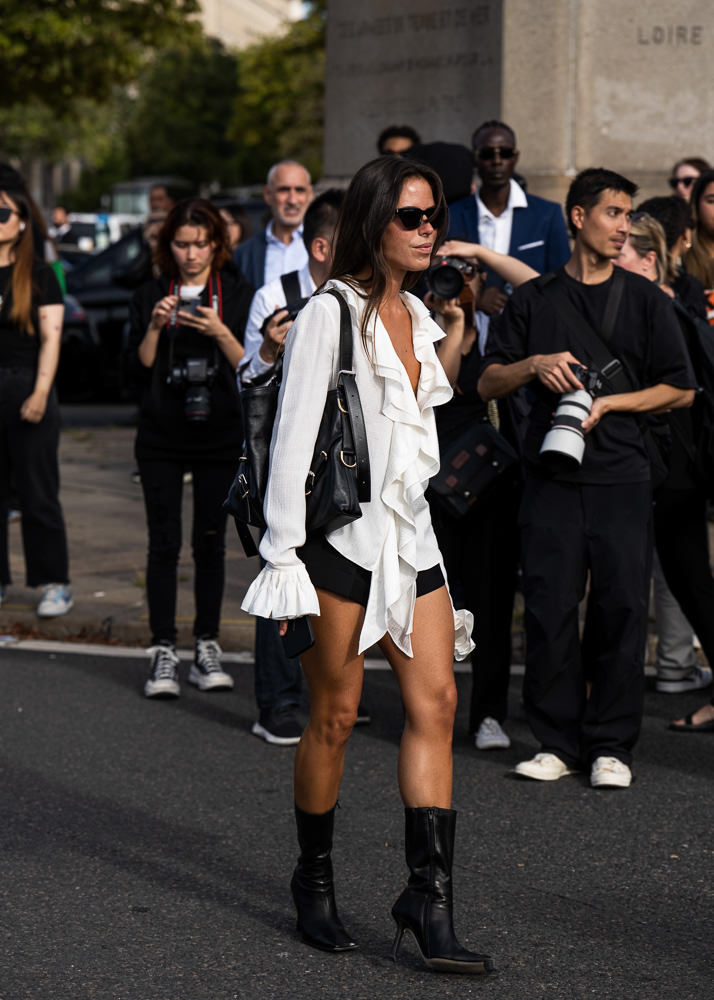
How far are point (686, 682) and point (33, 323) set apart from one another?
143 inches

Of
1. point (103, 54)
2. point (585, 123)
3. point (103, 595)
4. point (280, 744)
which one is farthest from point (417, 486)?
point (103, 54)

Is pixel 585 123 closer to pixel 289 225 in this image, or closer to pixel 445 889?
pixel 289 225

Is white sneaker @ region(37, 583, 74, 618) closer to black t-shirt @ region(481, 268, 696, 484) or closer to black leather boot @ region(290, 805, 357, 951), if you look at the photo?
black t-shirt @ region(481, 268, 696, 484)

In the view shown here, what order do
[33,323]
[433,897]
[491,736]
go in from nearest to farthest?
[433,897] → [491,736] → [33,323]

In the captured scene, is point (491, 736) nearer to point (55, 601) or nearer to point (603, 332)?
point (603, 332)

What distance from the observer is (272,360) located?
5574 mm

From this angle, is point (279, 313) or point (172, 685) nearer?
point (279, 313)

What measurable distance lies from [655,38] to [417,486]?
6984 mm

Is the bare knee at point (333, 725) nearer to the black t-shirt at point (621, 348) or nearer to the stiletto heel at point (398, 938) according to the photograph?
the stiletto heel at point (398, 938)

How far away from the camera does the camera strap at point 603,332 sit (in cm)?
546

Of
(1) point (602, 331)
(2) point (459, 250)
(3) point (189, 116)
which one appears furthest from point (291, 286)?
(3) point (189, 116)

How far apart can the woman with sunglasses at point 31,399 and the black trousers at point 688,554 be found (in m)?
3.15

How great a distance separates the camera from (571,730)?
5.66m

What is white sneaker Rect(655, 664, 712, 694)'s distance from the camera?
684cm
